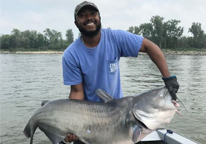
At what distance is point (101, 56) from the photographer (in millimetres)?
3064

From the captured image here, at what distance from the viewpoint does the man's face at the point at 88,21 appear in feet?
9.58

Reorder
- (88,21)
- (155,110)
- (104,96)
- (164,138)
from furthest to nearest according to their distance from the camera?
(164,138)
(88,21)
(104,96)
(155,110)

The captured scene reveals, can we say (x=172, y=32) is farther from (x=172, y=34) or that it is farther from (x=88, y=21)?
(x=88, y=21)

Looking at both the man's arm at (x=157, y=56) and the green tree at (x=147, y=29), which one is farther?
the green tree at (x=147, y=29)

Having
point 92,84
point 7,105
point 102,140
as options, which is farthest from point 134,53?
point 7,105

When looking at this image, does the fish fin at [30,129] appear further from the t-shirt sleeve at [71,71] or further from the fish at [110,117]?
the t-shirt sleeve at [71,71]

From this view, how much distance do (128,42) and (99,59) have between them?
1.40 feet

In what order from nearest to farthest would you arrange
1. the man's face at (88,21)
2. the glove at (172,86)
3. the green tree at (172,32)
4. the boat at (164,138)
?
the glove at (172,86) < the man's face at (88,21) < the boat at (164,138) < the green tree at (172,32)

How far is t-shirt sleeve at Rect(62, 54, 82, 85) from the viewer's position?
10.0 ft

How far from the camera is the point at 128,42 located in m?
3.07

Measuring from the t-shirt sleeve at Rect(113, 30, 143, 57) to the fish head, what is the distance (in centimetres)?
78

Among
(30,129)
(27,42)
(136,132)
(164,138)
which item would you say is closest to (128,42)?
(136,132)

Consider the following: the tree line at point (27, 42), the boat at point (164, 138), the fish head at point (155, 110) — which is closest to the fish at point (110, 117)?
the fish head at point (155, 110)

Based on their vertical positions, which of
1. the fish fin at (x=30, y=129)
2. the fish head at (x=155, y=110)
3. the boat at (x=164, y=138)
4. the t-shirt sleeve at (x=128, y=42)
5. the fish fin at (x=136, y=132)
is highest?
the t-shirt sleeve at (x=128, y=42)
